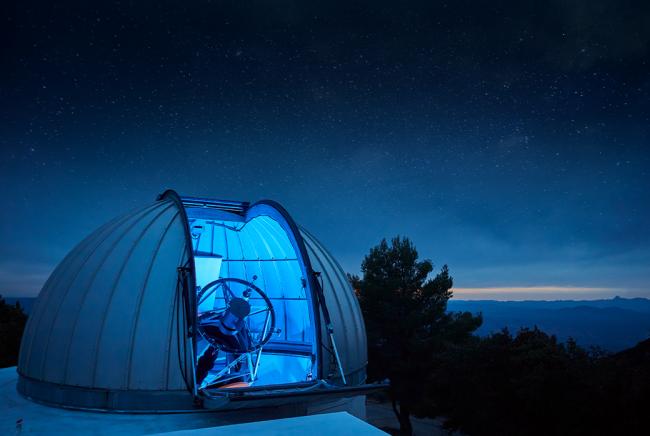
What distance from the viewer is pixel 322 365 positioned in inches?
315

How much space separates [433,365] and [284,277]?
12.9m

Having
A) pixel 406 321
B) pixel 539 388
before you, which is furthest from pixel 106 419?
pixel 406 321

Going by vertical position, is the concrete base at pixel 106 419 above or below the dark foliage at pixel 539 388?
above

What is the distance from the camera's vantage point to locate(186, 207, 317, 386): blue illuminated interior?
10508 mm

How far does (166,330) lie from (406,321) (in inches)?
674

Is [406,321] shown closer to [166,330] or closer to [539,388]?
[539,388]

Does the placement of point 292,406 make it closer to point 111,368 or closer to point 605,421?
point 111,368

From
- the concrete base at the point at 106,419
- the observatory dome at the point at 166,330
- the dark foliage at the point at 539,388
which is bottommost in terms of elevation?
the dark foliage at the point at 539,388

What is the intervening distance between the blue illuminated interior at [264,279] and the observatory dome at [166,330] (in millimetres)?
63

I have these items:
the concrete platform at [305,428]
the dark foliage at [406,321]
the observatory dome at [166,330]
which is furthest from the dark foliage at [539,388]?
the concrete platform at [305,428]

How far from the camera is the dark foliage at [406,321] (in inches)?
812

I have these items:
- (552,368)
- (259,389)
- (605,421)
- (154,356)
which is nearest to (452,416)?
(552,368)

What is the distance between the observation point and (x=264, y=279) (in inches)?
532

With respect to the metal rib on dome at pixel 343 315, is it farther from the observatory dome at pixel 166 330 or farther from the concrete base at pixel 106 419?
the concrete base at pixel 106 419
